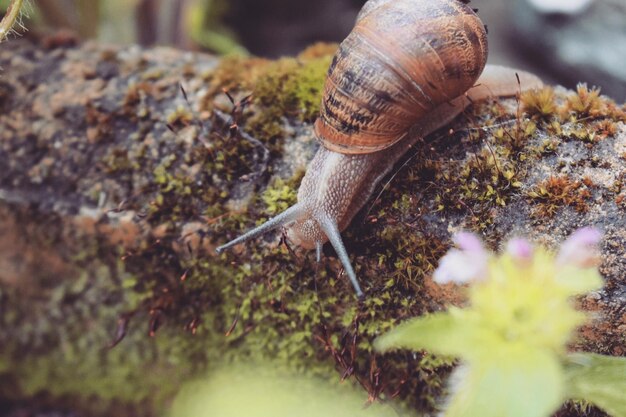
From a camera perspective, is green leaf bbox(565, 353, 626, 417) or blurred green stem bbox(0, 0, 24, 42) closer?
green leaf bbox(565, 353, 626, 417)

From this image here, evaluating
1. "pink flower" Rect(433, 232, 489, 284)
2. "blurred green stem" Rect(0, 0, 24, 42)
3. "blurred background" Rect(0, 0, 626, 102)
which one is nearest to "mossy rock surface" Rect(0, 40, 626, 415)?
"blurred green stem" Rect(0, 0, 24, 42)

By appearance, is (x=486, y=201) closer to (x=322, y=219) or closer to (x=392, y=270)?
(x=392, y=270)

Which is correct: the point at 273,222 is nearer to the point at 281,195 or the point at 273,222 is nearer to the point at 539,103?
the point at 281,195

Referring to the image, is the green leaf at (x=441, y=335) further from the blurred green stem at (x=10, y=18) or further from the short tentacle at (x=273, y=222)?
the blurred green stem at (x=10, y=18)

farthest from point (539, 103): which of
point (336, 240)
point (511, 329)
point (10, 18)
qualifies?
point (10, 18)

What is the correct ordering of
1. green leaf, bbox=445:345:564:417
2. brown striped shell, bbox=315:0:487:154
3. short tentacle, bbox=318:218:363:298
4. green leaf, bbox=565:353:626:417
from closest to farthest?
1. green leaf, bbox=445:345:564:417
2. green leaf, bbox=565:353:626:417
3. brown striped shell, bbox=315:0:487:154
4. short tentacle, bbox=318:218:363:298

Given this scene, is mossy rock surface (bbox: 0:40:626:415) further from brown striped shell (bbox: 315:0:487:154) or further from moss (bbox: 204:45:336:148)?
brown striped shell (bbox: 315:0:487:154)
